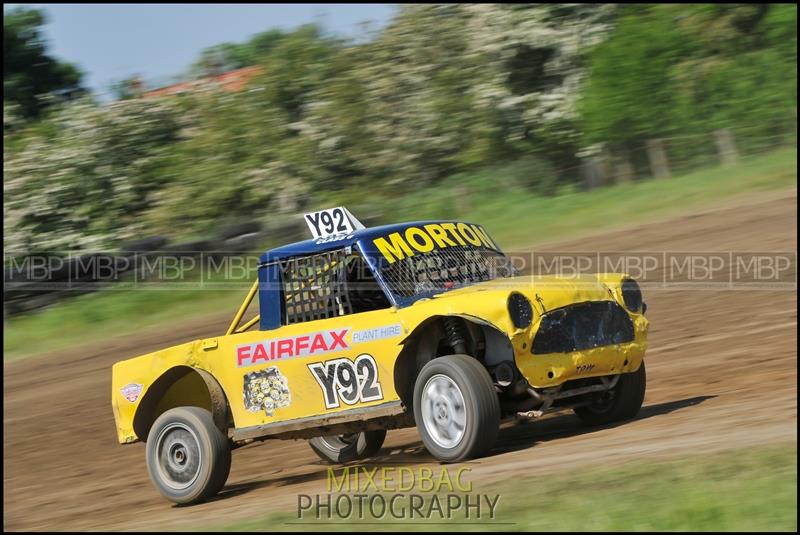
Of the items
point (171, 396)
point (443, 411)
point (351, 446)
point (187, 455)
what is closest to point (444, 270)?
point (443, 411)

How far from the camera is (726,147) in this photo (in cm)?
2253

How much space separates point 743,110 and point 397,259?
1639 cm

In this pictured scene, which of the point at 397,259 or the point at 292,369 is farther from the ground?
the point at 397,259

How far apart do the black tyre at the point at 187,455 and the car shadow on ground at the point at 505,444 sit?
21 centimetres

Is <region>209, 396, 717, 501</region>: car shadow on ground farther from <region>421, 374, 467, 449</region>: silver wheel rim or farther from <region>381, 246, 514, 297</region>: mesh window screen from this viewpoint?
<region>381, 246, 514, 297</region>: mesh window screen

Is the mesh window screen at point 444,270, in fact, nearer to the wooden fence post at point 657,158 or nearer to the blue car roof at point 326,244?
the blue car roof at point 326,244

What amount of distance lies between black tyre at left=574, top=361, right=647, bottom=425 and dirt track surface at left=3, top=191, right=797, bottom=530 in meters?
0.14

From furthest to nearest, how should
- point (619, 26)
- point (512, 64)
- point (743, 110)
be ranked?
point (512, 64) < point (619, 26) < point (743, 110)

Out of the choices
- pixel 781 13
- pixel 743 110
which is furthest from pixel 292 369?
pixel 781 13

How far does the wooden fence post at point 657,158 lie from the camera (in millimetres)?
A: 22672

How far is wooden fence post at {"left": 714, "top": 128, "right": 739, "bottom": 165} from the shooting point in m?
22.3

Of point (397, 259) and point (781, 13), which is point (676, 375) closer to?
point (397, 259)

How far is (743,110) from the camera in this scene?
75.4 feet

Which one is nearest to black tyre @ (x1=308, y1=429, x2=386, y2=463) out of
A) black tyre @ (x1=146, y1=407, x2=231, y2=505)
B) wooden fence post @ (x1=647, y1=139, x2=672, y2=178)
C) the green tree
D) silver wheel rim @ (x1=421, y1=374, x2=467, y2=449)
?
black tyre @ (x1=146, y1=407, x2=231, y2=505)
